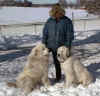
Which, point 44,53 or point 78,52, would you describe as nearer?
point 44,53

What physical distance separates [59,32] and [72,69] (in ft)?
2.74

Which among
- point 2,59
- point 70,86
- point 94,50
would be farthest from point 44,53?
point 94,50

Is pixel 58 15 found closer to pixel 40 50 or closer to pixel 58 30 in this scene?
pixel 58 30

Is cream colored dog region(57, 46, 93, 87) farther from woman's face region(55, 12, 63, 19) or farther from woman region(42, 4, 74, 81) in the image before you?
woman's face region(55, 12, 63, 19)

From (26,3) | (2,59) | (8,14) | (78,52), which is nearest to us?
(2,59)

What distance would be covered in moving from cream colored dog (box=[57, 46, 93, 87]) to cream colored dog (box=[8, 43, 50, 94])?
0.35 m

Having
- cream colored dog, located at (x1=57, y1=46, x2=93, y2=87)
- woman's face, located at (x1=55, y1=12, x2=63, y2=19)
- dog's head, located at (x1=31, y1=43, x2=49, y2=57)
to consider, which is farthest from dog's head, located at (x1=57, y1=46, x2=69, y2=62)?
woman's face, located at (x1=55, y1=12, x2=63, y2=19)

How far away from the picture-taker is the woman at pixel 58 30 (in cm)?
536

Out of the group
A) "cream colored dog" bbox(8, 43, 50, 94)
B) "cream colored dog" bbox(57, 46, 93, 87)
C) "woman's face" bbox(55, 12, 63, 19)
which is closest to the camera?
"cream colored dog" bbox(8, 43, 50, 94)

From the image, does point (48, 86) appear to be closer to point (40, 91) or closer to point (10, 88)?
point (40, 91)

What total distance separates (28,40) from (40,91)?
8716mm

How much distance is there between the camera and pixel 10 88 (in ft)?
17.1

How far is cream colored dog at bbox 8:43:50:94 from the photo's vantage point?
16.6 ft

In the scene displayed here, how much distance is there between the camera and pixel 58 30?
539 centimetres
